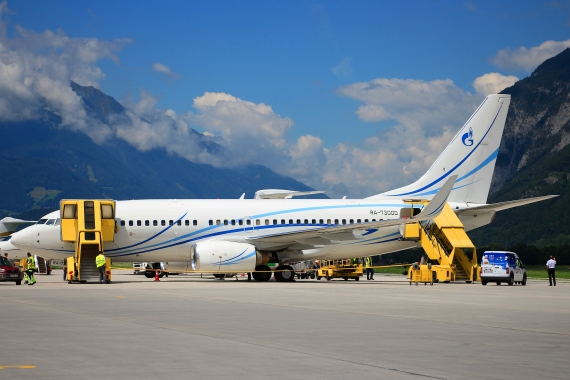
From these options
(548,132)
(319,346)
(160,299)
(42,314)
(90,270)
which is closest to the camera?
(319,346)

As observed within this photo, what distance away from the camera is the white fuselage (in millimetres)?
41125

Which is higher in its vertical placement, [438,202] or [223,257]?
[438,202]

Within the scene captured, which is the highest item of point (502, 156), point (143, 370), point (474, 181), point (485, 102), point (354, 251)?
point (502, 156)

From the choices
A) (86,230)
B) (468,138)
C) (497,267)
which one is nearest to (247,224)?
(86,230)

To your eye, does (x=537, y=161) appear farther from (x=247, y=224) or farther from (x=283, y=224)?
(x=247, y=224)

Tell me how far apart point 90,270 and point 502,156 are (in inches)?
5335

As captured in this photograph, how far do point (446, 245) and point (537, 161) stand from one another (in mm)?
115394

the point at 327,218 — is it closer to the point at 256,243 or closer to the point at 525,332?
the point at 256,243

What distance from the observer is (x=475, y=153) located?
46.2m

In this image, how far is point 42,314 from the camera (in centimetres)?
2066

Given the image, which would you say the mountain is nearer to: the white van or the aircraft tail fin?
the aircraft tail fin

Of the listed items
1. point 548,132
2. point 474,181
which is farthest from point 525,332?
point 548,132

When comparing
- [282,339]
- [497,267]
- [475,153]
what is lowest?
[282,339]

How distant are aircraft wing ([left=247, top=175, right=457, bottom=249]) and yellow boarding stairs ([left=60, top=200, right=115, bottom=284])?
703cm
